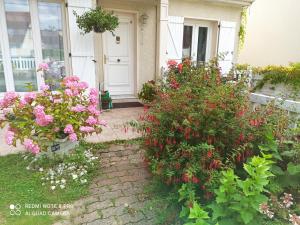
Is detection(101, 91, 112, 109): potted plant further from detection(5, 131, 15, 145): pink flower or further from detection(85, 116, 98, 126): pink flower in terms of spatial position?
detection(5, 131, 15, 145): pink flower

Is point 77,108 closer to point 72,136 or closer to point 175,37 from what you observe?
point 72,136

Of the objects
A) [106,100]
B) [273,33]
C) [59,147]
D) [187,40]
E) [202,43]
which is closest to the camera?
[59,147]

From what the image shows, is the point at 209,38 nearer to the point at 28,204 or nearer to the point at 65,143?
the point at 65,143

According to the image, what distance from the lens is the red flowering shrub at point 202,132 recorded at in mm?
2010

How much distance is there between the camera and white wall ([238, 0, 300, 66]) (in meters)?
8.38

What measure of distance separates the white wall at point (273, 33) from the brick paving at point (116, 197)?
8.19 m

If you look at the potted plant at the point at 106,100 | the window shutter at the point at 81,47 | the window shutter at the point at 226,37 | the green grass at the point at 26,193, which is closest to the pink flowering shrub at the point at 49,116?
the green grass at the point at 26,193

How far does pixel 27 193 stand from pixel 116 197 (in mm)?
888

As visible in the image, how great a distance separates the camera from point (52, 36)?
14.9 feet

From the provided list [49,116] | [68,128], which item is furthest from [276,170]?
[49,116]

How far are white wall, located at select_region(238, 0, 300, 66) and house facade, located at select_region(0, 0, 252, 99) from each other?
9.98 ft

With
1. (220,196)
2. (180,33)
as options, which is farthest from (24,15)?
(220,196)

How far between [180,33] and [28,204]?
16.6ft

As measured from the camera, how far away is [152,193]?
2365 millimetres
